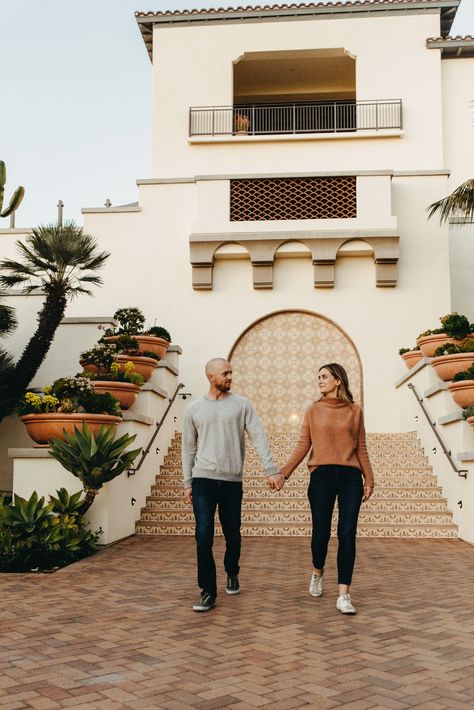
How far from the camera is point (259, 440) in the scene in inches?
230

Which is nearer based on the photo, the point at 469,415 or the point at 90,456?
the point at 90,456

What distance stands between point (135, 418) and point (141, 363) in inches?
72.7

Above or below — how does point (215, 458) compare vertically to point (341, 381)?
below

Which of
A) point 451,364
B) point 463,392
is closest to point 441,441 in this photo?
point 463,392

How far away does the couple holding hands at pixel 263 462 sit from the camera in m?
5.63

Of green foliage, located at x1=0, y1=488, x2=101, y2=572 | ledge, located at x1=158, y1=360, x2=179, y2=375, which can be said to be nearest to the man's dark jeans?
green foliage, located at x1=0, y1=488, x2=101, y2=572

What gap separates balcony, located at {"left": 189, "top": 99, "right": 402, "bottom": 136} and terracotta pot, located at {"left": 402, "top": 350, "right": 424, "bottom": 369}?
19.8 feet

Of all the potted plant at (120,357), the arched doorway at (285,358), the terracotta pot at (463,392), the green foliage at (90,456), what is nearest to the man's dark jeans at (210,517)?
the green foliage at (90,456)

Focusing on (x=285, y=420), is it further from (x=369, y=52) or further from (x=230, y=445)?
(x=230, y=445)

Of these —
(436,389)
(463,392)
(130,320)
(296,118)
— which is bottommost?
(463,392)

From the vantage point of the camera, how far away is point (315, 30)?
1844cm

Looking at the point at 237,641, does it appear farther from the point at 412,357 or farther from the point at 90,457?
the point at 412,357

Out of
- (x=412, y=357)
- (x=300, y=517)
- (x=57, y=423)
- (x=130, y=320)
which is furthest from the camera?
(x=412, y=357)

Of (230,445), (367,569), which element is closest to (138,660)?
(230,445)
